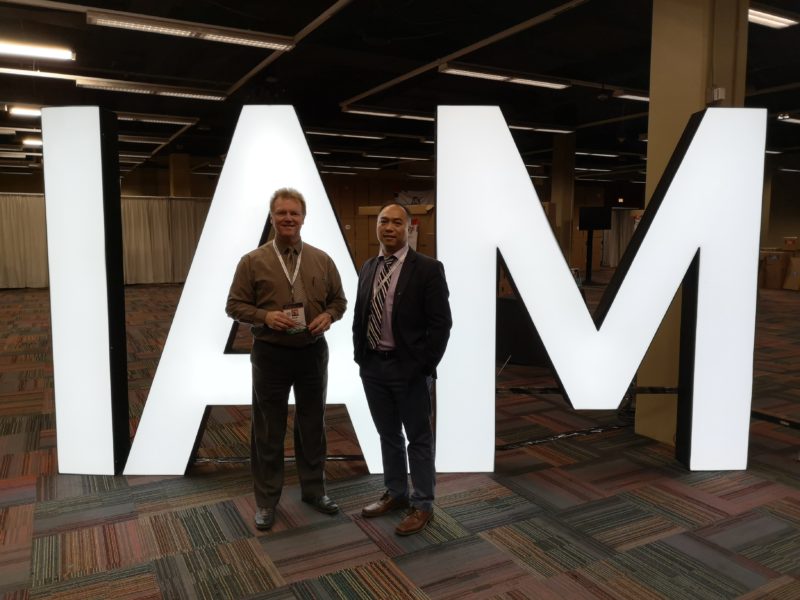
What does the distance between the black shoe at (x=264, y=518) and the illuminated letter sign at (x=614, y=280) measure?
892 millimetres

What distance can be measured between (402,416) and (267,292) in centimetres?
74

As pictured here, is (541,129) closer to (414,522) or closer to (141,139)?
(141,139)

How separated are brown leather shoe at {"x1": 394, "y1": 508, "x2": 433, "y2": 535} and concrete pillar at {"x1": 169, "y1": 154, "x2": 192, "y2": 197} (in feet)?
44.0

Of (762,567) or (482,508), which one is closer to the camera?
(762,567)

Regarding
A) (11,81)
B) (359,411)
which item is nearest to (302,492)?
(359,411)

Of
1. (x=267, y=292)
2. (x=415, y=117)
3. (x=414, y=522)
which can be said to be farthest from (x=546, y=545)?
(x=415, y=117)

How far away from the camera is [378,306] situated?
2389mm

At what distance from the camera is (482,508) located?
8.80 ft

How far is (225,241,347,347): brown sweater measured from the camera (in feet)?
7.68

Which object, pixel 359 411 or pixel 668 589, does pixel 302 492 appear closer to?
pixel 359 411

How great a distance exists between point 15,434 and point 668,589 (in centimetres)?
374

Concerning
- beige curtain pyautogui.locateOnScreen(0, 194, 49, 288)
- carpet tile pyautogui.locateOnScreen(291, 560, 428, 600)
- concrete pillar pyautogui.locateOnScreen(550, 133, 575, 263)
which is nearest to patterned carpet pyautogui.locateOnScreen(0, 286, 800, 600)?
carpet tile pyautogui.locateOnScreen(291, 560, 428, 600)

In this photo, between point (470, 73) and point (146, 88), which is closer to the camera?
point (470, 73)

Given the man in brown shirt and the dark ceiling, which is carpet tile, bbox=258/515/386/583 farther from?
the dark ceiling
